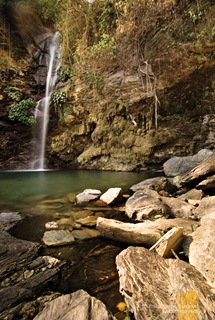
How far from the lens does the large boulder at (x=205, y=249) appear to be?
6.31 feet

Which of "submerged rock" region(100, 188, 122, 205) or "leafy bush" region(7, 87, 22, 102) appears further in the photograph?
"leafy bush" region(7, 87, 22, 102)

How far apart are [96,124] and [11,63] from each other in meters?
7.48

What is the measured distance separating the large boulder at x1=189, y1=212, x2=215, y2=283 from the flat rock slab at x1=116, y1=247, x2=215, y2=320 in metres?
0.10

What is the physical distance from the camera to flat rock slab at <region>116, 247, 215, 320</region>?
1.43 metres

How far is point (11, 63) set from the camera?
1343 centimetres

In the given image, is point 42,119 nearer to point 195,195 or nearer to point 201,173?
point 201,173

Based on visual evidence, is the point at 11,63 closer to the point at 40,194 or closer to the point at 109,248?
the point at 40,194

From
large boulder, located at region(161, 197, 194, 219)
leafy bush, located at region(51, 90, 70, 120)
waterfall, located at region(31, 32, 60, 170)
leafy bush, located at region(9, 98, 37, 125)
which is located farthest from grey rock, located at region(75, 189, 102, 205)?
leafy bush, located at region(9, 98, 37, 125)

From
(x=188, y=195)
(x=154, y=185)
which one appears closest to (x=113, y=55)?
(x=154, y=185)

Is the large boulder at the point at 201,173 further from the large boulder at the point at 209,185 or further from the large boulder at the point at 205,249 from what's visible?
the large boulder at the point at 205,249

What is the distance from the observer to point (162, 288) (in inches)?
67.0

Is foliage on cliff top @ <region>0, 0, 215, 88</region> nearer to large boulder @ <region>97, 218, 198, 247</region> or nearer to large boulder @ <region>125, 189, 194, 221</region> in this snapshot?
large boulder @ <region>125, 189, 194, 221</region>

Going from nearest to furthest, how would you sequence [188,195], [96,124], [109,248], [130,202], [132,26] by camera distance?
[109,248] < [130,202] < [188,195] < [132,26] < [96,124]
